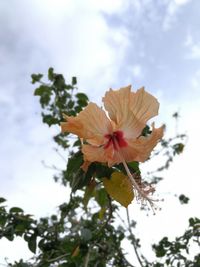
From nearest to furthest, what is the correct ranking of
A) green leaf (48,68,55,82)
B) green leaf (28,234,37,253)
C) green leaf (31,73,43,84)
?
green leaf (28,234,37,253)
green leaf (48,68,55,82)
green leaf (31,73,43,84)

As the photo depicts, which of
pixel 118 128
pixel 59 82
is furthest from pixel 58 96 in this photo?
pixel 118 128

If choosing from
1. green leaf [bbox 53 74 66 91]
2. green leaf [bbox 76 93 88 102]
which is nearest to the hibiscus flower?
green leaf [bbox 76 93 88 102]

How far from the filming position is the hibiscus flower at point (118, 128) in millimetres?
1010

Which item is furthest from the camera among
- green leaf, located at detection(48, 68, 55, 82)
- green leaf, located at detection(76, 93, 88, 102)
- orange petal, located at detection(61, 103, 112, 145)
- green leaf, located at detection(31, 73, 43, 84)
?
green leaf, located at detection(31, 73, 43, 84)

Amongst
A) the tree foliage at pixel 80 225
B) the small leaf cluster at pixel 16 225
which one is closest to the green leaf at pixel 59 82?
the tree foliage at pixel 80 225

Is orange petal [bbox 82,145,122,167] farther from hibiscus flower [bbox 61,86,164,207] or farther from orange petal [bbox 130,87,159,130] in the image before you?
orange petal [bbox 130,87,159,130]

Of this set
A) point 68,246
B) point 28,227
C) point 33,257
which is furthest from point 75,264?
point 33,257

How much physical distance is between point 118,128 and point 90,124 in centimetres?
12

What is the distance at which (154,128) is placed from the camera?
1089 mm

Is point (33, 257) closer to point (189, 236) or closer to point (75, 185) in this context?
point (189, 236)

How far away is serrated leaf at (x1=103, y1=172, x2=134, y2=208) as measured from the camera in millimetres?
1084

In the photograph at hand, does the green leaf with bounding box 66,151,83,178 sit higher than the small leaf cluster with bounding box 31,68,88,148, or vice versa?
the small leaf cluster with bounding box 31,68,88,148

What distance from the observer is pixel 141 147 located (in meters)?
1.09

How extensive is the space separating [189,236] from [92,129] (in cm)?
136
